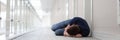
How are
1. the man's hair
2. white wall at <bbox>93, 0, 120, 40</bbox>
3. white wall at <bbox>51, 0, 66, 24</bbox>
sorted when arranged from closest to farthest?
white wall at <bbox>93, 0, 120, 40</bbox>, the man's hair, white wall at <bbox>51, 0, 66, 24</bbox>

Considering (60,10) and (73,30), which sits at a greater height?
(60,10)

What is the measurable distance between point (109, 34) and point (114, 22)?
21 centimetres

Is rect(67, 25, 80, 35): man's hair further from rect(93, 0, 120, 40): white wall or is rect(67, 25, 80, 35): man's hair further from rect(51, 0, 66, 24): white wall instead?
rect(51, 0, 66, 24): white wall

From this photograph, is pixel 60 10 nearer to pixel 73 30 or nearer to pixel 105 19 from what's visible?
pixel 73 30

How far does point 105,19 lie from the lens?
221 cm

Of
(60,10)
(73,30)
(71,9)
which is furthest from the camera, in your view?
(60,10)

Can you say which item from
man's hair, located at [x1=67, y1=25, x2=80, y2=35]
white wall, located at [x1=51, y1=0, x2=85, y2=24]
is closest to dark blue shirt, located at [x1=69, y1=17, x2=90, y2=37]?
man's hair, located at [x1=67, y1=25, x2=80, y2=35]

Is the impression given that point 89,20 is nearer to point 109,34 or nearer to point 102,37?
point 102,37

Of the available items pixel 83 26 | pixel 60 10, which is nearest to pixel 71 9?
pixel 83 26

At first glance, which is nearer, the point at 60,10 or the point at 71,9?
the point at 71,9

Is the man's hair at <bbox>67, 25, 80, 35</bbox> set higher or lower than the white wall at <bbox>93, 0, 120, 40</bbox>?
lower

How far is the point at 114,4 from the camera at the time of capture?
6.15ft

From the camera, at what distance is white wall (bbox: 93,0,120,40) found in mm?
1888

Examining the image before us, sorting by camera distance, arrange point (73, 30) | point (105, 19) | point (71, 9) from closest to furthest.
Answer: point (105, 19)
point (73, 30)
point (71, 9)
